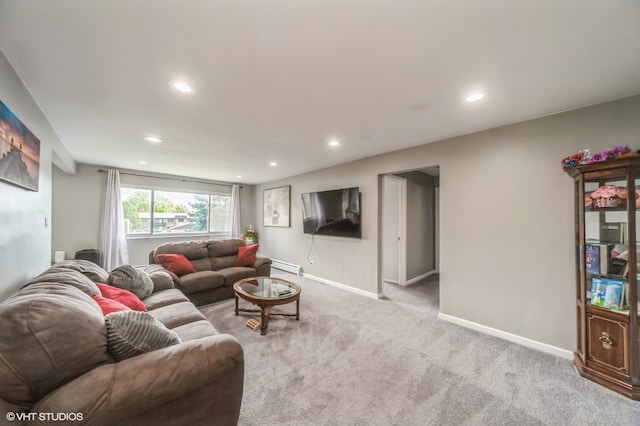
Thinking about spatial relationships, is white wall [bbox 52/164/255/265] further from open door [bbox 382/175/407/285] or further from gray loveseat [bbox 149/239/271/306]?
open door [bbox 382/175/407/285]

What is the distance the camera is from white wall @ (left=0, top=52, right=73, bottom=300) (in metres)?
1.54

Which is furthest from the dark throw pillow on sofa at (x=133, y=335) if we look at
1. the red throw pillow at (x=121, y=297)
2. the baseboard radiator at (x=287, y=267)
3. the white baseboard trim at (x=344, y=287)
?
the baseboard radiator at (x=287, y=267)

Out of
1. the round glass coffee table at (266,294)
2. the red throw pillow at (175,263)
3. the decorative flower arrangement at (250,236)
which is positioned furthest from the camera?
the decorative flower arrangement at (250,236)

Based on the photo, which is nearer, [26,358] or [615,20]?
[26,358]

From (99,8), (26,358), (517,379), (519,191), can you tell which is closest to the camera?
(26,358)

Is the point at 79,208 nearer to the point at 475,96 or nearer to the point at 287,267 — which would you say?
the point at 287,267

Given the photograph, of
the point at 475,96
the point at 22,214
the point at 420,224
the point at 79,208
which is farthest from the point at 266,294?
the point at 79,208

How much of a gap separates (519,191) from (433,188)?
3080 millimetres

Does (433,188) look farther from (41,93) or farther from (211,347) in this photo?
(41,93)

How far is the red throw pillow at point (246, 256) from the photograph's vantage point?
4.20 metres

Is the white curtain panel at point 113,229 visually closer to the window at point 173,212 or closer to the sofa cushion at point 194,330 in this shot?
the window at point 173,212

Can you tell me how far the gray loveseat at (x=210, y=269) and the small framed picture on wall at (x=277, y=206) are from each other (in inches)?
58.9

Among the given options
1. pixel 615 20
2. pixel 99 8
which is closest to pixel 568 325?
pixel 615 20

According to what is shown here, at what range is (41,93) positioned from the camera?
2.00 meters
